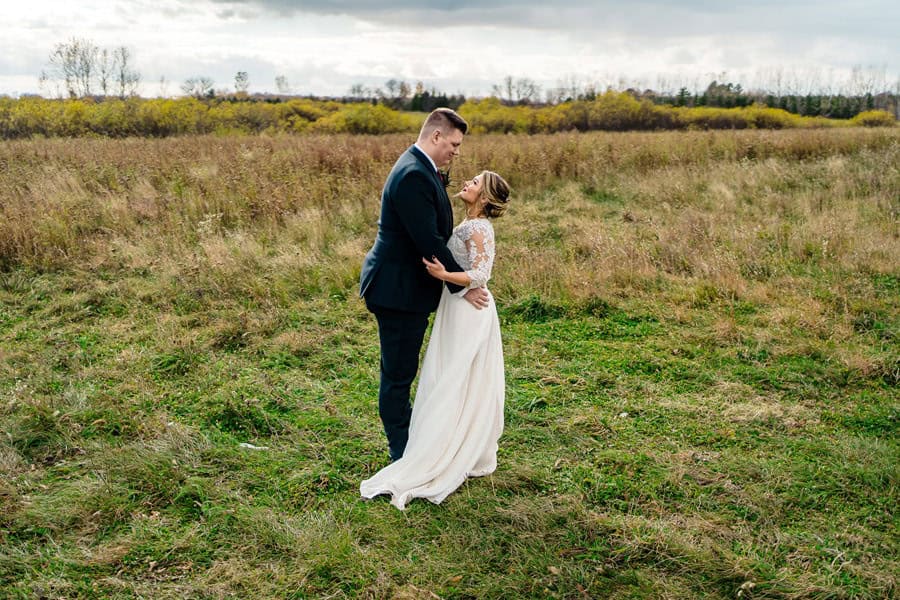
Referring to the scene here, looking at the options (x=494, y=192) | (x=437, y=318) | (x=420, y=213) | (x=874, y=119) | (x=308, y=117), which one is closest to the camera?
(x=420, y=213)

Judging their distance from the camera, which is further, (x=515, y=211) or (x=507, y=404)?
(x=515, y=211)

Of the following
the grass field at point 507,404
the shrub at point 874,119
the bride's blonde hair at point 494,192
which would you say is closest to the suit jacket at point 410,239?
the bride's blonde hair at point 494,192

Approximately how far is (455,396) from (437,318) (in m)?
0.51

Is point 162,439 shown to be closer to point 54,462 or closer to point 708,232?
point 54,462

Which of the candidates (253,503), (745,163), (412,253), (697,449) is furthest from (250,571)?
(745,163)

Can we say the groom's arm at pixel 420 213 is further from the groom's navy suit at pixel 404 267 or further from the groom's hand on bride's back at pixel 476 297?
the groom's hand on bride's back at pixel 476 297

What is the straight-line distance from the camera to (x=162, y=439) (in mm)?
4582

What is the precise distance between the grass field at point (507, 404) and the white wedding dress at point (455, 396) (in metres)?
0.18

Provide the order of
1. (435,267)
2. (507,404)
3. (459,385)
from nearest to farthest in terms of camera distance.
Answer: (435,267)
(459,385)
(507,404)

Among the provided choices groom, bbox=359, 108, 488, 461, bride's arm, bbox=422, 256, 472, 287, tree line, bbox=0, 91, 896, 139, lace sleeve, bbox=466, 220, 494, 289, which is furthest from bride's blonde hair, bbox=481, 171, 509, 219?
tree line, bbox=0, 91, 896, 139

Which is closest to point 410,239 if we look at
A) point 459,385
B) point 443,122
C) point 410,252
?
point 410,252

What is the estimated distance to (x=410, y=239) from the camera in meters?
3.83

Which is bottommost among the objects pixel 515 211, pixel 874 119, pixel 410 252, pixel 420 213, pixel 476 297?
pixel 476 297

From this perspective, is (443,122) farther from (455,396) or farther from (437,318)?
(455,396)
